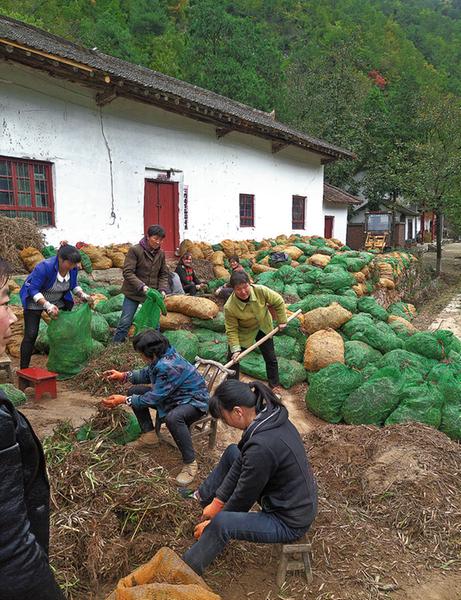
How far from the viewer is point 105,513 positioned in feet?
Answer: 8.17

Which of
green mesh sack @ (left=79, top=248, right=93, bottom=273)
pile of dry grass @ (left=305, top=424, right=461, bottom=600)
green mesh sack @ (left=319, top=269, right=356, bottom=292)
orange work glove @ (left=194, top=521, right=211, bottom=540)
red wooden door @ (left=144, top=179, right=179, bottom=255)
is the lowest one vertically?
pile of dry grass @ (left=305, top=424, right=461, bottom=600)

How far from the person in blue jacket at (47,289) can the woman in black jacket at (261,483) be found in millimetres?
2495

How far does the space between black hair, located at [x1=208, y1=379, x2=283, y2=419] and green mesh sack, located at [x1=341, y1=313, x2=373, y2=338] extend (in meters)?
4.60

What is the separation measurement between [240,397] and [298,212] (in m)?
13.8

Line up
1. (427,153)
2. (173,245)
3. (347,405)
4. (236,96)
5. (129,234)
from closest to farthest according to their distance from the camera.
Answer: (347,405)
(129,234)
(173,245)
(427,153)
(236,96)

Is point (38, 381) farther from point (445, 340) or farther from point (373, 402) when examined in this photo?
point (445, 340)

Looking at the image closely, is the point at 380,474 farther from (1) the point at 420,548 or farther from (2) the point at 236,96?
(2) the point at 236,96

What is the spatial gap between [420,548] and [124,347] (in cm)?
343

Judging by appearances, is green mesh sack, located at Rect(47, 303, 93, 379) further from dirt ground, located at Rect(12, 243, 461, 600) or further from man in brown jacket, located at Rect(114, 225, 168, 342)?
man in brown jacket, located at Rect(114, 225, 168, 342)

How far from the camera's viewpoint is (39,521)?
1.31m

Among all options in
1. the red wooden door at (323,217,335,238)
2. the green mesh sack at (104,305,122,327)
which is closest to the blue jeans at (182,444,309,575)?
the green mesh sack at (104,305,122,327)

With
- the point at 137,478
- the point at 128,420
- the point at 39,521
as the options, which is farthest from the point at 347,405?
the point at 39,521

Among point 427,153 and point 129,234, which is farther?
point 427,153

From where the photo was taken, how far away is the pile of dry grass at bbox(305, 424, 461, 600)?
8.67 feet
